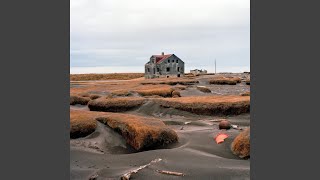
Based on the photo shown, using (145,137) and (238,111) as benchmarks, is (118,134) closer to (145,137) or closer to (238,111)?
(145,137)

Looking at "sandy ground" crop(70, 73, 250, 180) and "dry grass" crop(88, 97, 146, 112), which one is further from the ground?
"dry grass" crop(88, 97, 146, 112)

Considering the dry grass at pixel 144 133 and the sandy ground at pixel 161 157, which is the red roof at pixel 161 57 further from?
the dry grass at pixel 144 133

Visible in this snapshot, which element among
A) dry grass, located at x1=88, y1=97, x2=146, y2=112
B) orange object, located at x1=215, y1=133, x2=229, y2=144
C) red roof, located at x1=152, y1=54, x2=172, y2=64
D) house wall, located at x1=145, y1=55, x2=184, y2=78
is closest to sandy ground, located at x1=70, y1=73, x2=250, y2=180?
orange object, located at x1=215, y1=133, x2=229, y2=144

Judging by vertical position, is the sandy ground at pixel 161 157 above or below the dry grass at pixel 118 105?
below

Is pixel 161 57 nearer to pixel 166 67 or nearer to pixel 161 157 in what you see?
pixel 166 67

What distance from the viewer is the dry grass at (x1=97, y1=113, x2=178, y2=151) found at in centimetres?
1085

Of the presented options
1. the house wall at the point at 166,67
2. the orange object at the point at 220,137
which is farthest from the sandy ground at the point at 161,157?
the house wall at the point at 166,67

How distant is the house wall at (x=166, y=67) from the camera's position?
71.0 meters

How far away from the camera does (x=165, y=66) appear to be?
233 ft

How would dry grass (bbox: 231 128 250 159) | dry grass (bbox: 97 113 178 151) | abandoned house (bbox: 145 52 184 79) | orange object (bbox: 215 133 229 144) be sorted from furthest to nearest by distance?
abandoned house (bbox: 145 52 184 79) → orange object (bbox: 215 133 229 144) → dry grass (bbox: 97 113 178 151) → dry grass (bbox: 231 128 250 159)

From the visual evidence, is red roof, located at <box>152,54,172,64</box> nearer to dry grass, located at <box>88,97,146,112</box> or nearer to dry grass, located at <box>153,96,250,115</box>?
dry grass, located at <box>88,97,146,112</box>

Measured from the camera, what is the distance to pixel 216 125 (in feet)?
48.4

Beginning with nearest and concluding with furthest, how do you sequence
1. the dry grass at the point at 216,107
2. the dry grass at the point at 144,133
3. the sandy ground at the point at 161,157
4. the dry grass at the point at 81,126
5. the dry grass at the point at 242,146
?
1. the sandy ground at the point at 161,157
2. the dry grass at the point at 242,146
3. the dry grass at the point at 144,133
4. the dry grass at the point at 81,126
5. the dry grass at the point at 216,107

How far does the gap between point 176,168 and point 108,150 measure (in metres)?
3.52
